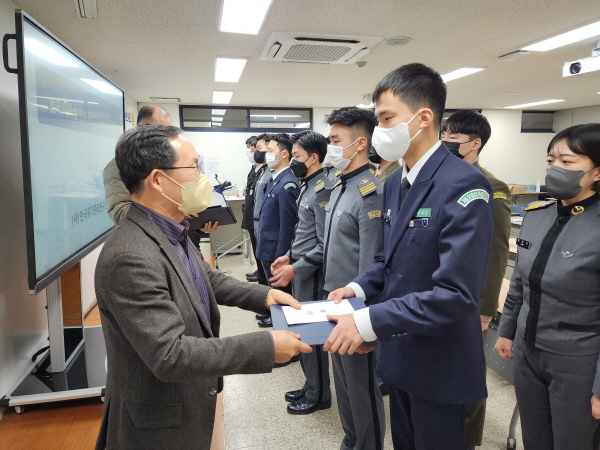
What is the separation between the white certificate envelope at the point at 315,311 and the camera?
47.4 inches

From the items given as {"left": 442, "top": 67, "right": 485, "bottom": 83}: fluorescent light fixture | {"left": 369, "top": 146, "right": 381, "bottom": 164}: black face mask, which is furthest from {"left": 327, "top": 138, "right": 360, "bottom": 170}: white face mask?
{"left": 442, "top": 67, "right": 485, "bottom": 83}: fluorescent light fixture

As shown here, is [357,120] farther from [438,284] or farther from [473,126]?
[438,284]

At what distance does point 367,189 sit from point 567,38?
360cm

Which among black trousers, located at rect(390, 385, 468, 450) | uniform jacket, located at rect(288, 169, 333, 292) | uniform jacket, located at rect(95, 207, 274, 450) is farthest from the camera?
uniform jacket, located at rect(288, 169, 333, 292)

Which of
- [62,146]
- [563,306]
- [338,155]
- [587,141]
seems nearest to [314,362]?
[338,155]

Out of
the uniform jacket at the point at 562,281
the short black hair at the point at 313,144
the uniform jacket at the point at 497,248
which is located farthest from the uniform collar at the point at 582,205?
the short black hair at the point at 313,144

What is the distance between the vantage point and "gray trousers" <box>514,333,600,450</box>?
1260mm

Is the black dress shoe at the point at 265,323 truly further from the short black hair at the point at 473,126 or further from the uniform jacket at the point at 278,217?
the short black hair at the point at 473,126

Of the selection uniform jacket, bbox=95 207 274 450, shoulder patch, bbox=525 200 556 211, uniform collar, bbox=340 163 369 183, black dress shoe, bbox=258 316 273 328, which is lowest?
black dress shoe, bbox=258 316 273 328

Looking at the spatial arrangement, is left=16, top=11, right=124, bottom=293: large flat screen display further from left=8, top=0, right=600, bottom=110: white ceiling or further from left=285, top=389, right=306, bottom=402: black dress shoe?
left=285, top=389, right=306, bottom=402: black dress shoe

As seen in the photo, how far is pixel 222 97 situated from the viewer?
695cm

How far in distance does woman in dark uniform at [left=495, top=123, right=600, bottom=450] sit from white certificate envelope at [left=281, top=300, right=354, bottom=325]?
2.42ft

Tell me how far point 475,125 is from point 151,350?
1.94 meters

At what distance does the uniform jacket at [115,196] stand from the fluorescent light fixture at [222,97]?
4.90m
